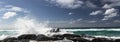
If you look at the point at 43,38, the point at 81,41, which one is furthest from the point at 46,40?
the point at 81,41

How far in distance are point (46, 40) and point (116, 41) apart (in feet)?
17.3

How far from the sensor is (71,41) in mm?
16344

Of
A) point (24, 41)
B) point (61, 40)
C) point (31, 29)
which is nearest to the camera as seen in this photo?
point (24, 41)

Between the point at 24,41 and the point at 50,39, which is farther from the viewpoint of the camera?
the point at 50,39

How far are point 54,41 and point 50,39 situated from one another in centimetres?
63

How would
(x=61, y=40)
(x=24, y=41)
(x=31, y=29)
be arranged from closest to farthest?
(x=24, y=41) < (x=61, y=40) < (x=31, y=29)

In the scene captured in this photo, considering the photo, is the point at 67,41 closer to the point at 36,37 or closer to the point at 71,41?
the point at 71,41

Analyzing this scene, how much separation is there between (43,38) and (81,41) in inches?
113

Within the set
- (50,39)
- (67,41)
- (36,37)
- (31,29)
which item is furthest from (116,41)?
(31,29)

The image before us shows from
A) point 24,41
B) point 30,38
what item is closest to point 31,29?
point 30,38

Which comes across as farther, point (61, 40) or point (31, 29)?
point (31, 29)

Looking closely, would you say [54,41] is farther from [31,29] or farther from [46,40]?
[31,29]

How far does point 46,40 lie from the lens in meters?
17.1

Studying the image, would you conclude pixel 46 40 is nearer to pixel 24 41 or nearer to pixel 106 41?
pixel 24 41
